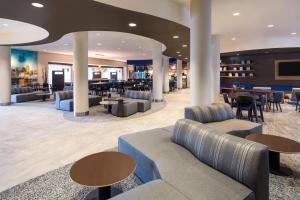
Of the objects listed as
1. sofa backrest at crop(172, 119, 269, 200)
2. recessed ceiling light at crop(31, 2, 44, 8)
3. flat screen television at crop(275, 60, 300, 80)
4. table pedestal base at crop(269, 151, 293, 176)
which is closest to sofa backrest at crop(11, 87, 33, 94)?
recessed ceiling light at crop(31, 2, 44, 8)

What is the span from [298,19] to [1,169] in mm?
8835

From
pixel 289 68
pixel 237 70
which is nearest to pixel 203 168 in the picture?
pixel 289 68

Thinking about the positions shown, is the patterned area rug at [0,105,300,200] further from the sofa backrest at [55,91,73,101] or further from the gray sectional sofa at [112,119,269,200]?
the sofa backrest at [55,91,73,101]

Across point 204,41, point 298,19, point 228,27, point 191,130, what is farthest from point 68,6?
point 298,19

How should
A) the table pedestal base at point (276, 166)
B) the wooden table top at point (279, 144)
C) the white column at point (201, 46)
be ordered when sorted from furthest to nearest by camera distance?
the white column at point (201, 46), the table pedestal base at point (276, 166), the wooden table top at point (279, 144)

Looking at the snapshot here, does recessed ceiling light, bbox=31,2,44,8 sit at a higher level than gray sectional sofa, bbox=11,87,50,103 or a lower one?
higher

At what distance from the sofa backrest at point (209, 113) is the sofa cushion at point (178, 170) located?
908 millimetres

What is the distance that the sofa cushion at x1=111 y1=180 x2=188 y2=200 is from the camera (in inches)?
65.7

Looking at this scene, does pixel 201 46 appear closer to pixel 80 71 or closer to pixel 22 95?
pixel 80 71

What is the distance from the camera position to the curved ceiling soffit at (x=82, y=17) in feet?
13.0

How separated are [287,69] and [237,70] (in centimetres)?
311

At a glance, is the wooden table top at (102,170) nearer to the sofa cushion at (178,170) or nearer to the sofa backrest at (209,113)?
the sofa cushion at (178,170)

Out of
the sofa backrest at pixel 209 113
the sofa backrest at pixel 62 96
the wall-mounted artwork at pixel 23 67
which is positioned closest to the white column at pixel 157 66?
the sofa backrest at pixel 62 96

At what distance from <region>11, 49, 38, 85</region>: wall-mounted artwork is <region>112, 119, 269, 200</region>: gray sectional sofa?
14.3 meters
